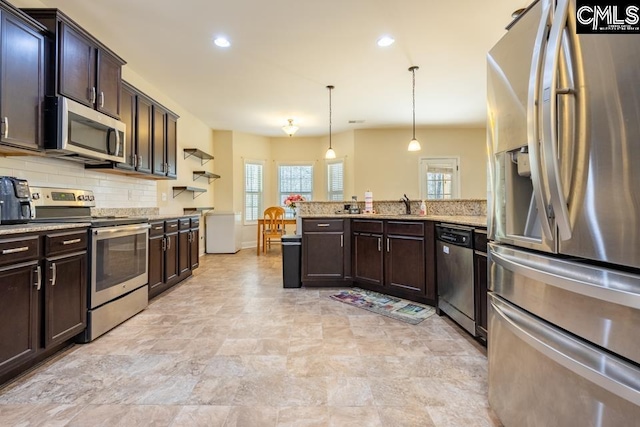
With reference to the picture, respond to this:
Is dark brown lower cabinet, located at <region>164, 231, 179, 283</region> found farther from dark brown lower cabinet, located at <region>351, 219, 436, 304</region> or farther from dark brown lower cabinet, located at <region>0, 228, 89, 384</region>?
dark brown lower cabinet, located at <region>351, 219, 436, 304</region>

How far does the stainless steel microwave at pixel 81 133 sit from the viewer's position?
2.25m

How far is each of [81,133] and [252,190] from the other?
498cm

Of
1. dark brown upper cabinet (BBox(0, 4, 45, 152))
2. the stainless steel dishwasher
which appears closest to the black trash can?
the stainless steel dishwasher

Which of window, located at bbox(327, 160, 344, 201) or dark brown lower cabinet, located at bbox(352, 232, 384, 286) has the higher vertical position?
window, located at bbox(327, 160, 344, 201)

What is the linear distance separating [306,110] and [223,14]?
9.64ft

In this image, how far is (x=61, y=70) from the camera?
2.29 m

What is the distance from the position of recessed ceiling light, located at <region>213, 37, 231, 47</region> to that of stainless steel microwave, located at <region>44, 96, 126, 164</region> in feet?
4.14

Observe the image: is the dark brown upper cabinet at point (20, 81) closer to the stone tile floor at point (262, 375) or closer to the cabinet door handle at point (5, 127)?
the cabinet door handle at point (5, 127)

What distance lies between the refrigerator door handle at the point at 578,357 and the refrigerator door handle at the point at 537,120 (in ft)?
1.04

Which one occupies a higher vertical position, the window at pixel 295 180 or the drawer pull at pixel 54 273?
the window at pixel 295 180

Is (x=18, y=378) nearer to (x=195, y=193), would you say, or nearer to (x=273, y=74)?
(x=273, y=74)

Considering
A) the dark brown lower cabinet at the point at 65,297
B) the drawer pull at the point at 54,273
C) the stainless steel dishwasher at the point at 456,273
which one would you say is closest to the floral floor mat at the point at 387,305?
the stainless steel dishwasher at the point at 456,273

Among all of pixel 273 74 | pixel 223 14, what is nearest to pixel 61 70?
pixel 223 14

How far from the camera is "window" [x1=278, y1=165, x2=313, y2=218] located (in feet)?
25.4
